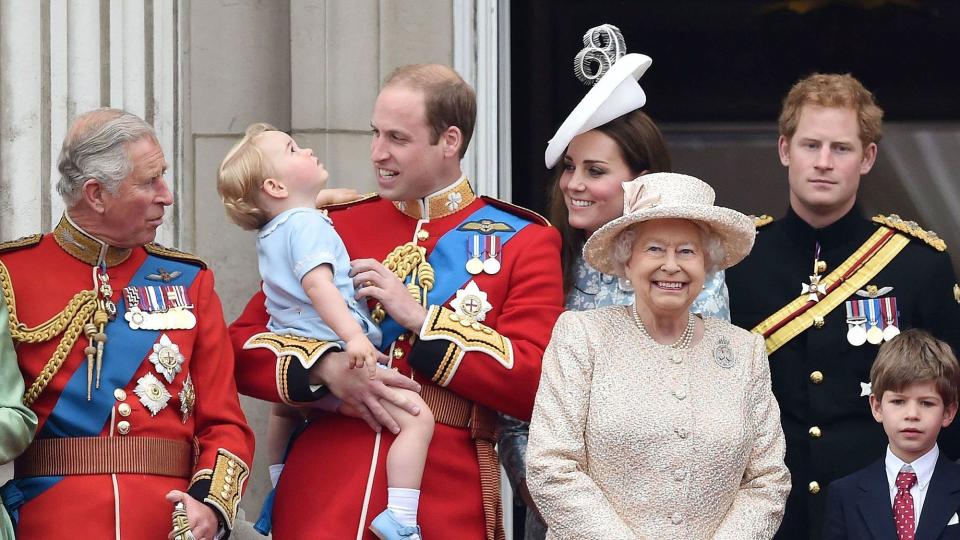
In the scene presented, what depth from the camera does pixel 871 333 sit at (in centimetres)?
533

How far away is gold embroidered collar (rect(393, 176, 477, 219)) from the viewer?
5.23m

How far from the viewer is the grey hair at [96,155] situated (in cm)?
483

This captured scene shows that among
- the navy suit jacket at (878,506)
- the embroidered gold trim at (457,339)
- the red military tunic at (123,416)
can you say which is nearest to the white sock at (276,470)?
the red military tunic at (123,416)

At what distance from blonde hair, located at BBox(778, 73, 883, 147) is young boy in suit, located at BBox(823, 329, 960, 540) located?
2.19 feet

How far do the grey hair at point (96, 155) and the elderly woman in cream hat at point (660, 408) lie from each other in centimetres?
113

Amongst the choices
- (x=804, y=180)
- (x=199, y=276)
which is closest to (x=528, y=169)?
(x=804, y=180)

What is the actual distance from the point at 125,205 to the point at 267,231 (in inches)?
15.7

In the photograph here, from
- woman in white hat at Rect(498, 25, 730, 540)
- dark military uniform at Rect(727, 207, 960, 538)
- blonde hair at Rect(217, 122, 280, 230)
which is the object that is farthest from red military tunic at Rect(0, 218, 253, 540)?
dark military uniform at Rect(727, 207, 960, 538)

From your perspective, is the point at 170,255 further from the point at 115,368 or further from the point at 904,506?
the point at 904,506

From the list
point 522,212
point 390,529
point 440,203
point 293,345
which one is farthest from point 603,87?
point 390,529

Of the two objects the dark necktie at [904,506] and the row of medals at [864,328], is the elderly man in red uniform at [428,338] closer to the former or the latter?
the row of medals at [864,328]

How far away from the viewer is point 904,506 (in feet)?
16.4

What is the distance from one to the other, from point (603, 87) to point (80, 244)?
4.73 feet

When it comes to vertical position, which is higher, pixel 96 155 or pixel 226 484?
pixel 96 155
